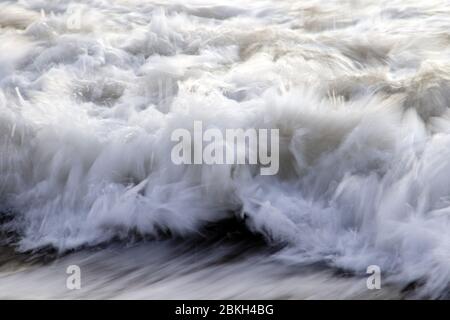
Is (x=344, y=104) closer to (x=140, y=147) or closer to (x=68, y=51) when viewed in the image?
(x=140, y=147)

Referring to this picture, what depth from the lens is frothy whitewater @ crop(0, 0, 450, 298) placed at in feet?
9.71

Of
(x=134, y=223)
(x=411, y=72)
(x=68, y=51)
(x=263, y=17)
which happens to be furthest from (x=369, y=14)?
(x=134, y=223)

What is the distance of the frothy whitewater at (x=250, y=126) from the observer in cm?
296

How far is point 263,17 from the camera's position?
5.15 m

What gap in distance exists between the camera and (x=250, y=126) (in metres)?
3.52

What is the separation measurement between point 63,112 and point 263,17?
1.89m
